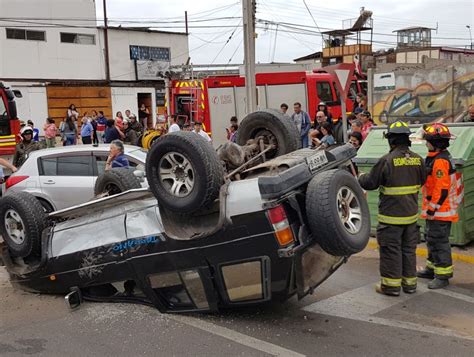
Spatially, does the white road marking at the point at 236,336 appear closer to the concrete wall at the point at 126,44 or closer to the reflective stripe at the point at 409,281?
the reflective stripe at the point at 409,281

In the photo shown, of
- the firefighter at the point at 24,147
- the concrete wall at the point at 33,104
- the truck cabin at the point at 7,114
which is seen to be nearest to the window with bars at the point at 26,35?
the concrete wall at the point at 33,104

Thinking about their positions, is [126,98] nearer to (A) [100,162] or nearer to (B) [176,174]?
(A) [100,162]

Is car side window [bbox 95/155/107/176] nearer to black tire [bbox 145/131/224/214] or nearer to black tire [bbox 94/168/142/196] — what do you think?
black tire [bbox 94/168/142/196]

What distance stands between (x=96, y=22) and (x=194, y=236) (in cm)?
3106

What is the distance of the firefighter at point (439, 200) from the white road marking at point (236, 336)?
211cm

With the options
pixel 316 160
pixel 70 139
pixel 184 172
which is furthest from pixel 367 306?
pixel 70 139

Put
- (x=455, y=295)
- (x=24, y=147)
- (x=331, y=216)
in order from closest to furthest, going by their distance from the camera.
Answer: (x=331, y=216) → (x=455, y=295) → (x=24, y=147)

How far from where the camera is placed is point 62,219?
5270 millimetres

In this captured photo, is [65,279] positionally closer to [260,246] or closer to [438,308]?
[260,246]

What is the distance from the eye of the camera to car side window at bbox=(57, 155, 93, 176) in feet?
28.1

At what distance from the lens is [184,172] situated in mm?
4117

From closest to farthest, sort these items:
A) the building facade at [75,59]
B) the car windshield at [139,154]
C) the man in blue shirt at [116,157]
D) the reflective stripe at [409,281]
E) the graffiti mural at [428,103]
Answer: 1. the reflective stripe at [409,281]
2. the man in blue shirt at [116,157]
3. the car windshield at [139,154]
4. the graffiti mural at [428,103]
5. the building facade at [75,59]

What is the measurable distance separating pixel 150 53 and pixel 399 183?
31.4 meters

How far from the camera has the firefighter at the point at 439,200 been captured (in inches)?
203
